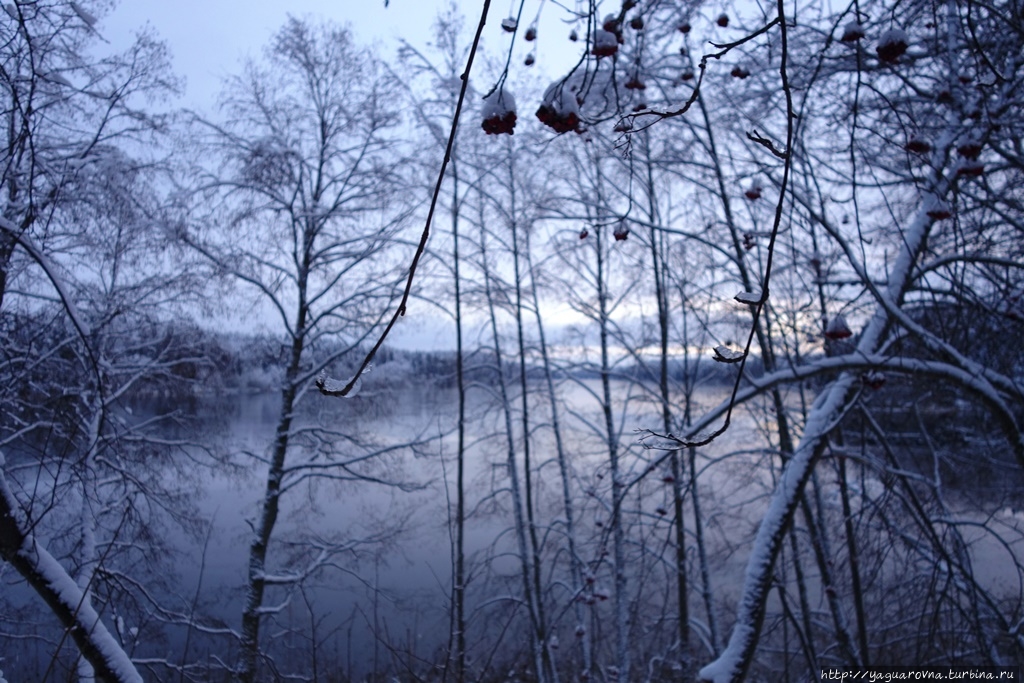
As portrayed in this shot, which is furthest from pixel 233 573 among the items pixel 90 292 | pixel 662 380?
pixel 662 380

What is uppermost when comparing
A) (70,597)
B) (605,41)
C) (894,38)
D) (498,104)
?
(894,38)

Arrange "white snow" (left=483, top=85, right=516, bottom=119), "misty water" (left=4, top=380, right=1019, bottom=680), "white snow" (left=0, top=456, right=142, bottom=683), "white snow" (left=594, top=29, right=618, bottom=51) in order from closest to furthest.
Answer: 1. "white snow" (left=483, top=85, right=516, bottom=119)
2. "white snow" (left=594, top=29, right=618, bottom=51)
3. "white snow" (left=0, top=456, right=142, bottom=683)
4. "misty water" (left=4, top=380, right=1019, bottom=680)

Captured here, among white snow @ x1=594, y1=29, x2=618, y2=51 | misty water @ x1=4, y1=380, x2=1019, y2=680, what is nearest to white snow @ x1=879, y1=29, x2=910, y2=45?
white snow @ x1=594, y1=29, x2=618, y2=51

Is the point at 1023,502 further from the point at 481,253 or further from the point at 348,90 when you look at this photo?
the point at 348,90

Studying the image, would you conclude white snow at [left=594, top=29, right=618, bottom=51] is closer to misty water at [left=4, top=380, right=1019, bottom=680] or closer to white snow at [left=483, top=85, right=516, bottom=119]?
white snow at [left=483, top=85, right=516, bottom=119]

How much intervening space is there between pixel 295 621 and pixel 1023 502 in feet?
32.8

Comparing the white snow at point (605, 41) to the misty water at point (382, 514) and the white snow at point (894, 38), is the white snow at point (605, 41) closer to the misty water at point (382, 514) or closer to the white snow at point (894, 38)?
the white snow at point (894, 38)

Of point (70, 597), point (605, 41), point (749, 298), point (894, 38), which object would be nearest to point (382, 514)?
point (70, 597)

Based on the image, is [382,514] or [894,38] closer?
[894,38]

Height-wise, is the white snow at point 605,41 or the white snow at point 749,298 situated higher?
the white snow at point 605,41

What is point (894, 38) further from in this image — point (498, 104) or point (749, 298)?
point (749, 298)

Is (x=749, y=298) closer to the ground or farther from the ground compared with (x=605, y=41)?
closer to the ground

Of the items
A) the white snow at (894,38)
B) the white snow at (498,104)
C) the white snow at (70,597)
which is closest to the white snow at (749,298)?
the white snow at (498,104)

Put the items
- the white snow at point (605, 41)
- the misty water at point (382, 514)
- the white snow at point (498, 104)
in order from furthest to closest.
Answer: the misty water at point (382, 514) < the white snow at point (605, 41) < the white snow at point (498, 104)
